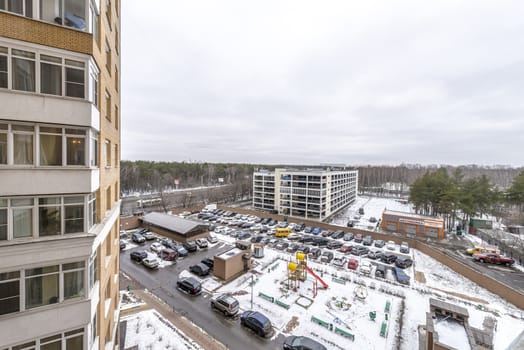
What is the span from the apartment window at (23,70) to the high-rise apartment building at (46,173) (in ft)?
0.07

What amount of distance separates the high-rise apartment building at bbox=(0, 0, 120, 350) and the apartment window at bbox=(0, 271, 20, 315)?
2cm

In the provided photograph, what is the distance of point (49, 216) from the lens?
6.61m

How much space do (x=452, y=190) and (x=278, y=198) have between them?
36.5 metres

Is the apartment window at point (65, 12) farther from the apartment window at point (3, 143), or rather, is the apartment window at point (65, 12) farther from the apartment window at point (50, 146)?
the apartment window at point (3, 143)

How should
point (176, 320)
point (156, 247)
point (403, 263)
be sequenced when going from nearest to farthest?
point (176, 320) → point (403, 263) → point (156, 247)

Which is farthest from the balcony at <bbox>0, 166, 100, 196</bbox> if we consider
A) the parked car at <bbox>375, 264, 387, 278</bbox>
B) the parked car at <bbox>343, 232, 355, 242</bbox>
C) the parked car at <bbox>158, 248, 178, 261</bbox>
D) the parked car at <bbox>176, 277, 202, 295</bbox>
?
the parked car at <bbox>343, 232, 355, 242</bbox>

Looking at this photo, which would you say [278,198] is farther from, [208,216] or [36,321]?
[36,321]

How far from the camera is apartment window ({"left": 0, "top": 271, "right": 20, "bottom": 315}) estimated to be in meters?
5.95

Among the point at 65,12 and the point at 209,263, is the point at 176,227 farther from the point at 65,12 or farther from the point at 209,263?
the point at 65,12

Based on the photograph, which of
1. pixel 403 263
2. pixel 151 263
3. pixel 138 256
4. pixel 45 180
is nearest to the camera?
pixel 45 180

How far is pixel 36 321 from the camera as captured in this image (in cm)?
637

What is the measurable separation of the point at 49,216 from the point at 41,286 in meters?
2.07

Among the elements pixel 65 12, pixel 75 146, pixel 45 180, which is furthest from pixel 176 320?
pixel 65 12

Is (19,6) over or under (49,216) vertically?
over
